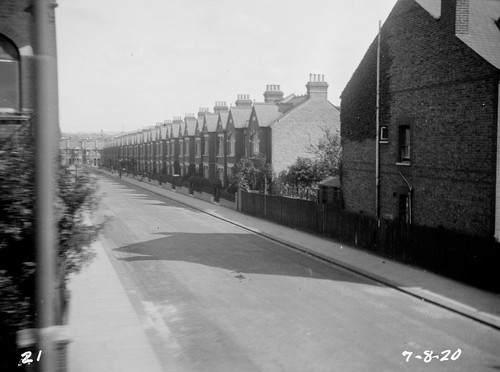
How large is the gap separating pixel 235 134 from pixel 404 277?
33.4 m

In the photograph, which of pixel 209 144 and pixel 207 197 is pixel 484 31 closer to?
pixel 207 197

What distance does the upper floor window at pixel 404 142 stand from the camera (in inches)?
880

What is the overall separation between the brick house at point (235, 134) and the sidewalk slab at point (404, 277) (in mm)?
20869

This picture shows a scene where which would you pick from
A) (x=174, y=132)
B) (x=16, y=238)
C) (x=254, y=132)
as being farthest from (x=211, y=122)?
(x=16, y=238)

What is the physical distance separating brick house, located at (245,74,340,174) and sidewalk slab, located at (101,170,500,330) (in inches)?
556

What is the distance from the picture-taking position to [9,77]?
1274 centimetres

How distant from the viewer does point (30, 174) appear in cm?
679

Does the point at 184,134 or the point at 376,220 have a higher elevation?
the point at 184,134

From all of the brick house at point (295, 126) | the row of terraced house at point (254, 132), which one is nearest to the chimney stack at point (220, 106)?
the row of terraced house at point (254, 132)

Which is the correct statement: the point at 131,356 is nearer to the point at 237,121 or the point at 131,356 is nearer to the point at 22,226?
the point at 22,226

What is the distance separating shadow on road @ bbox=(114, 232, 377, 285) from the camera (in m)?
17.7

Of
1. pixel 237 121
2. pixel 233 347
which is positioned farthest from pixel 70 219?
pixel 237 121

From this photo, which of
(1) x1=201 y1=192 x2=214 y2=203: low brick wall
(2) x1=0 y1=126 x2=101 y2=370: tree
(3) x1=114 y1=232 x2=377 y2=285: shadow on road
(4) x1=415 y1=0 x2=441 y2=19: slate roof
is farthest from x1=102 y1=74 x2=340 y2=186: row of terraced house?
(2) x1=0 y1=126 x2=101 y2=370: tree

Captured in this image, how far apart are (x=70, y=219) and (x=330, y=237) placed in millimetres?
17558
